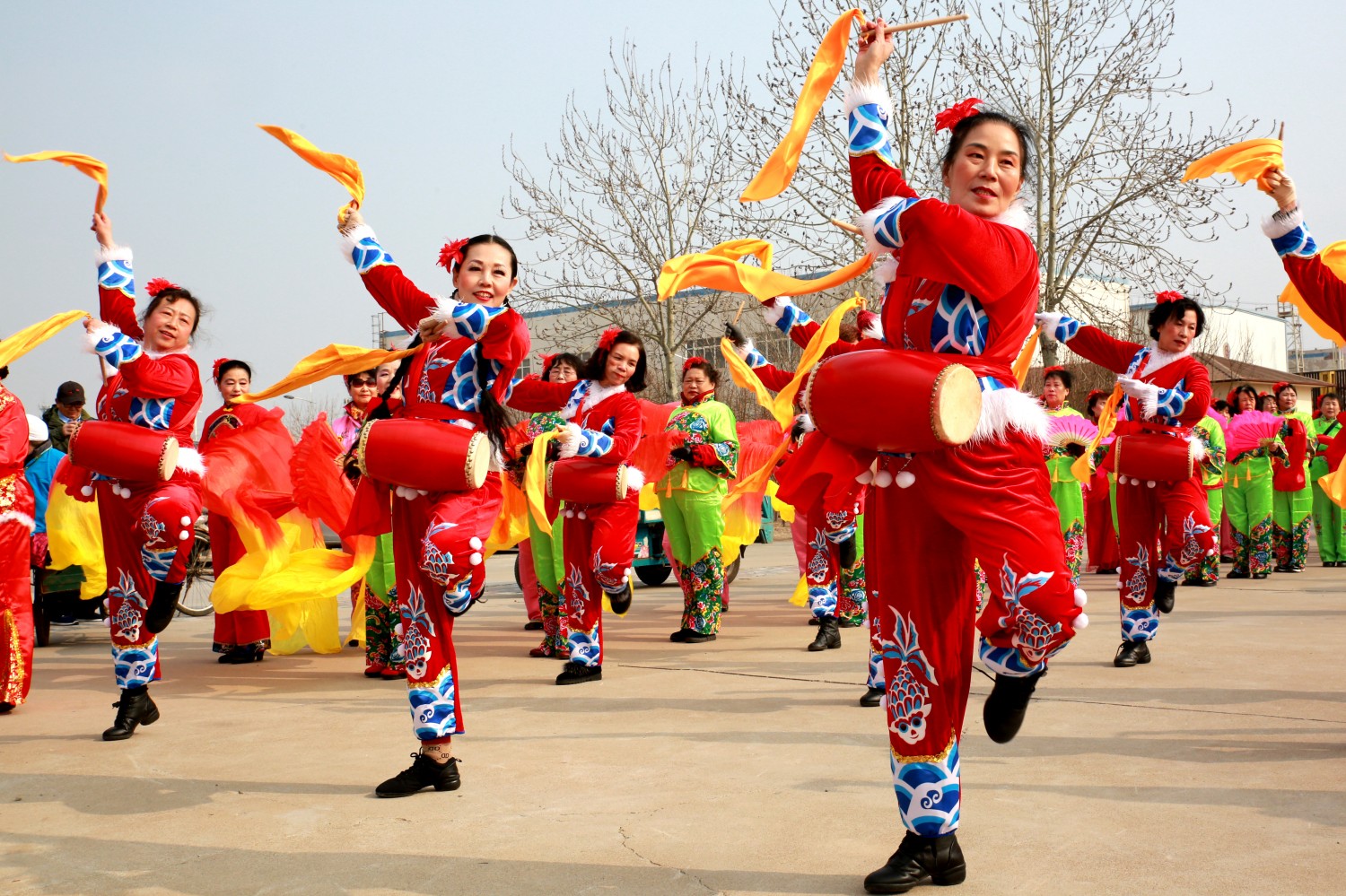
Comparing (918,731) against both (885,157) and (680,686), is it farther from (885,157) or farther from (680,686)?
(680,686)

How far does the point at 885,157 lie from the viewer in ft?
10.1

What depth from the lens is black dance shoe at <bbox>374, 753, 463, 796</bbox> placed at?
398 centimetres

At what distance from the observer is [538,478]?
5434 mm

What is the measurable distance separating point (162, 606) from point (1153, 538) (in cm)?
497

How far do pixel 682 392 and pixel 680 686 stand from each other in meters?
2.83

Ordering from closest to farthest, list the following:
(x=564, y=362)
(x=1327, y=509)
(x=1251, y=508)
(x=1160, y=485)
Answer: (x=1160, y=485) → (x=564, y=362) → (x=1251, y=508) → (x=1327, y=509)

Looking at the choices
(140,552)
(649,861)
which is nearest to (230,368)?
(140,552)

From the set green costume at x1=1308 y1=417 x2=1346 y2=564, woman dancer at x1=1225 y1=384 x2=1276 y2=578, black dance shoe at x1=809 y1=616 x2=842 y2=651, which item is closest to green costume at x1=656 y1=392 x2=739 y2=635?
black dance shoe at x1=809 y1=616 x2=842 y2=651

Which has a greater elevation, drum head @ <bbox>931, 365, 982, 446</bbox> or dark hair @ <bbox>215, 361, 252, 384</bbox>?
dark hair @ <bbox>215, 361, 252, 384</bbox>

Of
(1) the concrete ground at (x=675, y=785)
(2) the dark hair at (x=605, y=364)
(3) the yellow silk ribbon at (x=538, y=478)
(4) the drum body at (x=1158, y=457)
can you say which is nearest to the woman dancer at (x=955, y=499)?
(1) the concrete ground at (x=675, y=785)

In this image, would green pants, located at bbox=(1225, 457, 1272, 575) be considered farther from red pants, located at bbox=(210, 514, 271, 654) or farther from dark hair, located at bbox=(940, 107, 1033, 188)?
dark hair, located at bbox=(940, 107, 1033, 188)

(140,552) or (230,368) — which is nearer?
(140,552)

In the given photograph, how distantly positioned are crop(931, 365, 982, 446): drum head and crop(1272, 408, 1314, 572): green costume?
10.3 metres

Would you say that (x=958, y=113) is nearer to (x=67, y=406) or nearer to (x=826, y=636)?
(x=826, y=636)
